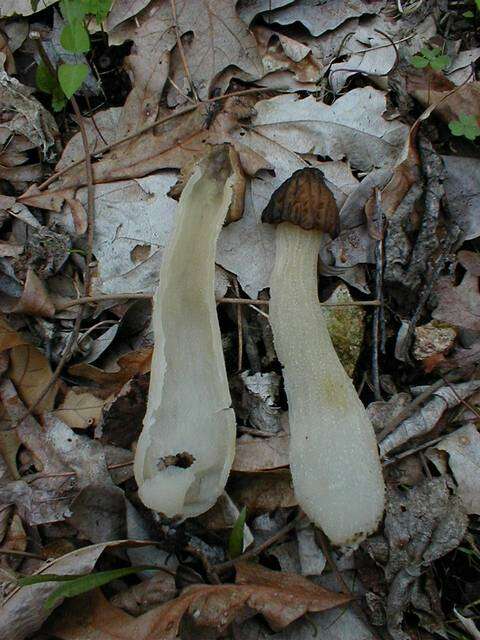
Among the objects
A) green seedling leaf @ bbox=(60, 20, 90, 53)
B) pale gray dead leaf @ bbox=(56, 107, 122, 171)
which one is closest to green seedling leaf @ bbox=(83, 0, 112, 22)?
green seedling leaf @ bbox=(60, 20, 90, 53)

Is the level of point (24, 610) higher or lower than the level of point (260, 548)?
higher

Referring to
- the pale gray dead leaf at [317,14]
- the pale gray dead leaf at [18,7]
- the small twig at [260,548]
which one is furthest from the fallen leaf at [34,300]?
the pale gray dead leaf at [317,14]

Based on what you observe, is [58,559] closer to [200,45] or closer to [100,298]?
[100,298]

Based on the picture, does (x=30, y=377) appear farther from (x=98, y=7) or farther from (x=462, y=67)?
(x=462, y=67)

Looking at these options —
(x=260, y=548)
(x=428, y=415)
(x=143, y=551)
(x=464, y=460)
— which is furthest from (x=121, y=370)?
(x=464, y=460)

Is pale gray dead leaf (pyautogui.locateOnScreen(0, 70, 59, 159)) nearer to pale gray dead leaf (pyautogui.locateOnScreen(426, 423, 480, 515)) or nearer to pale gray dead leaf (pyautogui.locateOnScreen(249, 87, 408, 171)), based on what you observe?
pale gray dead leaf (pyautogui.locateOnScreen(249, 87, 408, 171))
